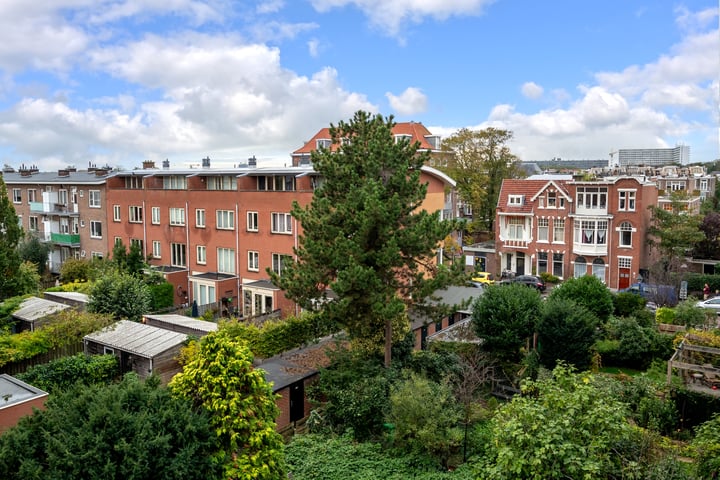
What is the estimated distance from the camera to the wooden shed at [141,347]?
20953 millimetres

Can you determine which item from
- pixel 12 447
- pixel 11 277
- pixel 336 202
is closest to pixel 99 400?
pixel 12 447

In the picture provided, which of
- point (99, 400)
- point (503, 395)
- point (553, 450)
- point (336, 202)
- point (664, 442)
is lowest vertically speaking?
point (503, 395)

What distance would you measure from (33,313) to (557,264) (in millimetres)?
39778

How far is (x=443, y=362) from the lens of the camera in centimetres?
2217

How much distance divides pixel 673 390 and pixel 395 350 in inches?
382

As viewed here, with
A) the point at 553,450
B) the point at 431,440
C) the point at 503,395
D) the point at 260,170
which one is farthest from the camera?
the point at 260,170

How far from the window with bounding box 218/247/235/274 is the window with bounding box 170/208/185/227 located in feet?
13.8

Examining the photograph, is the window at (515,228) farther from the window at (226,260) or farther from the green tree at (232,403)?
the green tree at (232,403)

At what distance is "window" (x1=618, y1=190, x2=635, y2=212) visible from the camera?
1797 inches

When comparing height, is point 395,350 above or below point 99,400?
below

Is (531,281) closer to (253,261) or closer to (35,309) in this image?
(253,261)

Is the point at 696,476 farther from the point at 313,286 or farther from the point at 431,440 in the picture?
the point at 313,286

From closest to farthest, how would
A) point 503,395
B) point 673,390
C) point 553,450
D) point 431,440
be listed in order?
1. point 553,450
2. point 431,440
3. point 673,390
4. point 503,395

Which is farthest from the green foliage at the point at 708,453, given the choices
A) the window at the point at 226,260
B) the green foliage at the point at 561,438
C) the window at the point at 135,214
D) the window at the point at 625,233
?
the window at the point at 135,214
